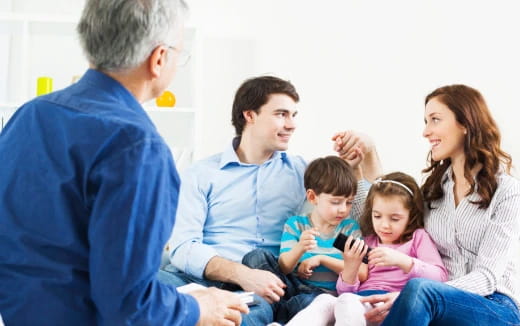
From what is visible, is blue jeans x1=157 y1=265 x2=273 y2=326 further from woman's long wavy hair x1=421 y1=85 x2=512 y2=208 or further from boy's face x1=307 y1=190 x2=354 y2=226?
woman's long wavy hair x1=421 y1=85 x2=512 y2=208

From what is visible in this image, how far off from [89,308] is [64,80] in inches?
93.9

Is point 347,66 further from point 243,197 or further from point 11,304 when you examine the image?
point 11,304

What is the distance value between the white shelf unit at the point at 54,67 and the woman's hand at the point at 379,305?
1487mm

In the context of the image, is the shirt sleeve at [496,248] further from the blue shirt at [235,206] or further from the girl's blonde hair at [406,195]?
the blue shirt at [235,206]

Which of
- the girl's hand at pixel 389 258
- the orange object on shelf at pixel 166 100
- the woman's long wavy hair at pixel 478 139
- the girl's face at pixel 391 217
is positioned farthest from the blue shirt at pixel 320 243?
the orange object on shelf at pixel 166 100

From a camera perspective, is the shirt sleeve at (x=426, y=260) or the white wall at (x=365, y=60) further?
the white wall at (x=365, y=60)

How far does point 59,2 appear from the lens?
3.35m

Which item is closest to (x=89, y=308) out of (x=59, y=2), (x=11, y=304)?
(x=11, y=304)

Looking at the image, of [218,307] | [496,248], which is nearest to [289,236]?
[496,248]

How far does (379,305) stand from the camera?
1.92 metres

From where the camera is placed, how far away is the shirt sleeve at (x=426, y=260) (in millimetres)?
2049

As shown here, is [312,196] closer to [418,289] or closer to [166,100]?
[418,289]

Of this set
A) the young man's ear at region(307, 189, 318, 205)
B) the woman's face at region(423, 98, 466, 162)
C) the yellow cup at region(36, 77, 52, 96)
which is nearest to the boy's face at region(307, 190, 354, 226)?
the young man's ear at region(307, 189, 318, 205)

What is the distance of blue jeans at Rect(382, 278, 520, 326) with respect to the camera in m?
1.77
